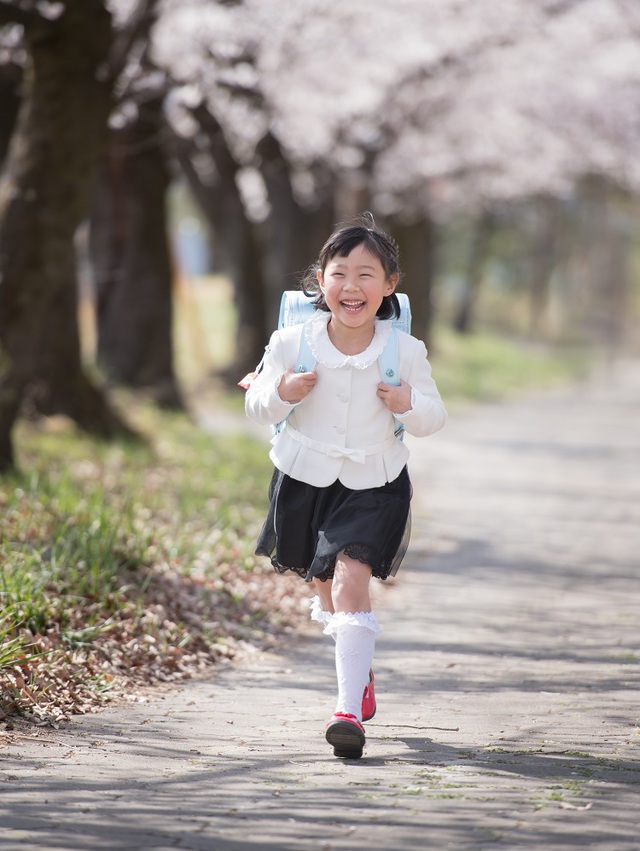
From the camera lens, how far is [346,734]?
4793mm

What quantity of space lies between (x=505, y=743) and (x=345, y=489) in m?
1.05

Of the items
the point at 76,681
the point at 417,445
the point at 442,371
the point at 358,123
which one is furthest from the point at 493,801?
the point at 442,371

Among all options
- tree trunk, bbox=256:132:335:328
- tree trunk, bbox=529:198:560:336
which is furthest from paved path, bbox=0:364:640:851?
tree trunk, bbox=529:198:560:336

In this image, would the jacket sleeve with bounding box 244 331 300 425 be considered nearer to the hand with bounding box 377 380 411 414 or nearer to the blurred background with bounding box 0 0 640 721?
the hand with bounding box 377 380 411 414

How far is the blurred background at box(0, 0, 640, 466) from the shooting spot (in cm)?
1104

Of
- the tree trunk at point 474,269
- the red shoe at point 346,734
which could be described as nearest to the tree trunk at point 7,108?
the red shoe at point 346,734

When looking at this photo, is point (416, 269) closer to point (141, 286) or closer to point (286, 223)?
point (286, 223)

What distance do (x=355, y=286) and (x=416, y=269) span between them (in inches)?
1100

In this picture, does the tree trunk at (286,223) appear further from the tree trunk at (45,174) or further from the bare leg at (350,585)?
the bare leg at (350,585)

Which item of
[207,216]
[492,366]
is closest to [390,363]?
[207,216]

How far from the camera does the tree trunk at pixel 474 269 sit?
146ft

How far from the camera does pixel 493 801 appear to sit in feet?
14.1

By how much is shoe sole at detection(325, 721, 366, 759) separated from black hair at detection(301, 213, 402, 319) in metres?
1.48

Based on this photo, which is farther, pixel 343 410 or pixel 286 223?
pixel 286 223
